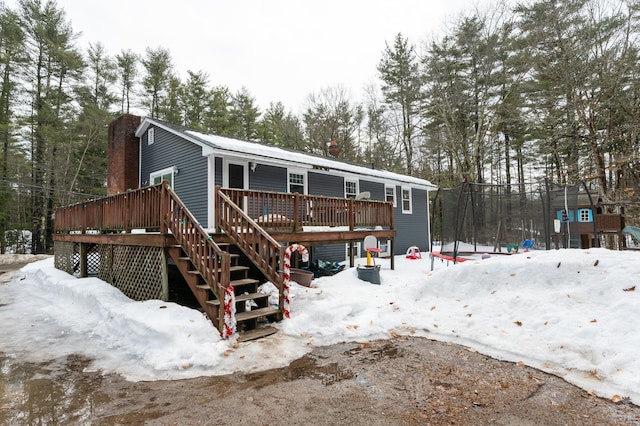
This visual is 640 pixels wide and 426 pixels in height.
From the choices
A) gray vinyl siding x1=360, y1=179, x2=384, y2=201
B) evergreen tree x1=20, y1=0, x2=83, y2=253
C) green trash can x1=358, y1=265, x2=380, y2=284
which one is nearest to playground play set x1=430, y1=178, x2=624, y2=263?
green trash can x1=358, y1=265, x2=380, y2=284

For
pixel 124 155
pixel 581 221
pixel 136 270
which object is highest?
pixel 124 155

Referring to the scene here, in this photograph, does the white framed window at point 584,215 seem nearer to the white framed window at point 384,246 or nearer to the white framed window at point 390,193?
the white framed window at point 390,193

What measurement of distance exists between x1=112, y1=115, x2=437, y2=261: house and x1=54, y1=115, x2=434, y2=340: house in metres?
0.04

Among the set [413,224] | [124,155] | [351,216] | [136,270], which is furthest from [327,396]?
[413,224]

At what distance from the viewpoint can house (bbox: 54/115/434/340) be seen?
5473 millimetres

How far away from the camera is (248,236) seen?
20.6ft

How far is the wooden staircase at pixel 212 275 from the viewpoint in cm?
484

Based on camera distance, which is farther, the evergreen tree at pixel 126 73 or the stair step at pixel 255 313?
the evergreen tree at pixel 126 73

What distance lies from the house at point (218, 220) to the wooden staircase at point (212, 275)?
0.02 meters

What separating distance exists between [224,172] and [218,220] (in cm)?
356

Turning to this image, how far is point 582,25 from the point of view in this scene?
1491cm

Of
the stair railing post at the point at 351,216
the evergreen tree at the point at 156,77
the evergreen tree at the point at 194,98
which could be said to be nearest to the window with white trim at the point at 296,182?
the stair railing post at the point at 351,216

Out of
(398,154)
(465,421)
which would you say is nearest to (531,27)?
(398,154)

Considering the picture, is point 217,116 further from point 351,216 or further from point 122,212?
point 122,212
